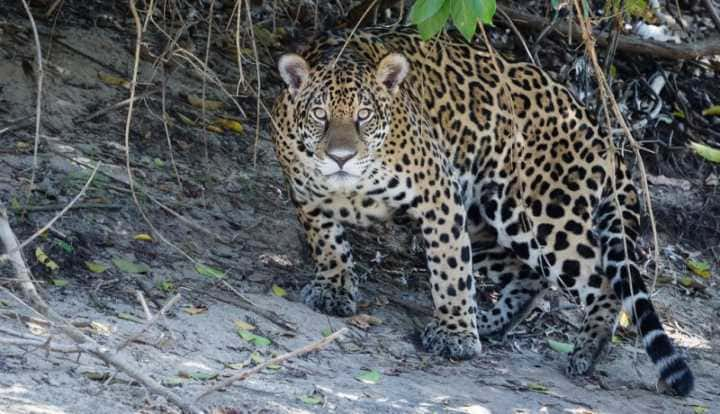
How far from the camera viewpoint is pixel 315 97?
7211mm

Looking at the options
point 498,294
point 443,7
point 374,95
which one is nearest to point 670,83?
point 498,294

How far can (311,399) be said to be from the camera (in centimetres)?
612

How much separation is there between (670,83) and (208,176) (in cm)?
440

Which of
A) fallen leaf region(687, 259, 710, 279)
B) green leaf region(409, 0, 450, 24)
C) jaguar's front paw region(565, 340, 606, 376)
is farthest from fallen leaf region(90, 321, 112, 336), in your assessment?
fallen leaf region(687, 259, 710, 279)

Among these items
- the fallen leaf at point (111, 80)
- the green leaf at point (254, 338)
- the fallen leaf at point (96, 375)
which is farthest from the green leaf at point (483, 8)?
the fallen leaf at point (111, 80)

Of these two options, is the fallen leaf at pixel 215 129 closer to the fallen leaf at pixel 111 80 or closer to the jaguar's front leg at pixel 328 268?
the fallen leaf at pixel 111 80

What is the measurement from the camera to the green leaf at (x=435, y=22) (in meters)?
5.13

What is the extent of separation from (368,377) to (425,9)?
243 cm

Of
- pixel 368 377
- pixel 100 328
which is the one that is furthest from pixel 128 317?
pixel 368 377

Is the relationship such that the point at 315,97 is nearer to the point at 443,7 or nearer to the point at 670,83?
the point at 443,7

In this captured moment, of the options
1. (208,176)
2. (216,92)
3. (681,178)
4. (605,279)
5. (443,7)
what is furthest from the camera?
(681,178)

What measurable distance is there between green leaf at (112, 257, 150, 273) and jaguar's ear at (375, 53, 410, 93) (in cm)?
176

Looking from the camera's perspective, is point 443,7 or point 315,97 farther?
point 315,97

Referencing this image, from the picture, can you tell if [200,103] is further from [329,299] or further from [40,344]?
[40,344]
